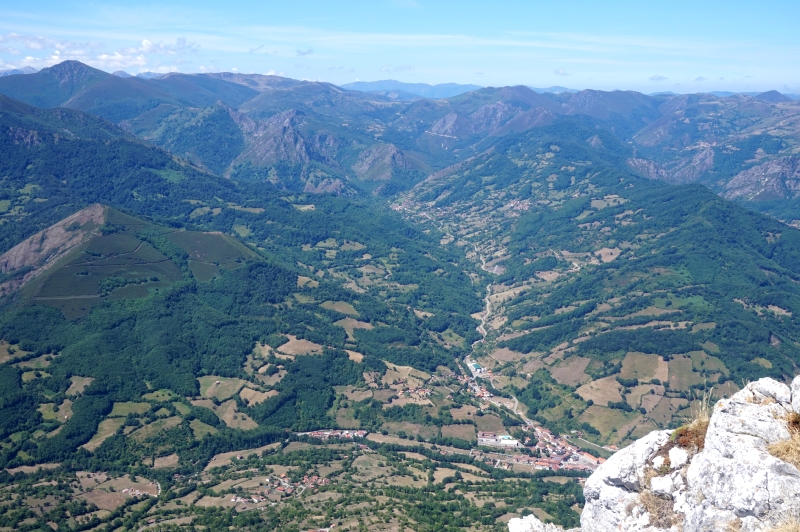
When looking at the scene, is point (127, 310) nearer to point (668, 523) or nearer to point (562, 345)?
point (562, 345)

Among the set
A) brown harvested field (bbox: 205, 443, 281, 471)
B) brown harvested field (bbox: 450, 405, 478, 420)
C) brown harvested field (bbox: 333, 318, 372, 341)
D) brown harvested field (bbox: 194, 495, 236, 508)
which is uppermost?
brown harvested field (bbox: 333, 318, 372, 341)

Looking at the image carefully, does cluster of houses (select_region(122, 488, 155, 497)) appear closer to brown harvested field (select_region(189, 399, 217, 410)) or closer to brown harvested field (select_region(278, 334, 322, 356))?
brown harvested field (select_region(189, 399, 217, 410))

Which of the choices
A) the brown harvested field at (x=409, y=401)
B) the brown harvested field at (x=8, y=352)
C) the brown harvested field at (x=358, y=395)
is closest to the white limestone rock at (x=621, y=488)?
the brown harvested field at (x=409, y=401)

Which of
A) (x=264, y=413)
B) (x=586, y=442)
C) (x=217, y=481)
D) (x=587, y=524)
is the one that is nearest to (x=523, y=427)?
(x=586, y=442)

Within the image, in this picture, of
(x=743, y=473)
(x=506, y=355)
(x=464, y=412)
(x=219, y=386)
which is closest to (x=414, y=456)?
(x=464, y=412)

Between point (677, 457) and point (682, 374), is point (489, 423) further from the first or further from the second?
point (677, 457)

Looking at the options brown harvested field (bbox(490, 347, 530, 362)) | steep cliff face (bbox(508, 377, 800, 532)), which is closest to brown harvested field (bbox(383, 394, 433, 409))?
brown harvested field (bbox(490, 347, 530, 362))
